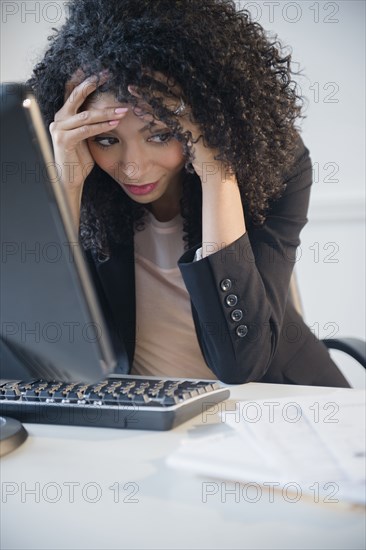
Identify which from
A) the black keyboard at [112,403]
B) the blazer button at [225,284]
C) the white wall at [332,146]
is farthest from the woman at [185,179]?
the white wall at [332,146]

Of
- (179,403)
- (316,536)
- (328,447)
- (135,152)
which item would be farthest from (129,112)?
(316,536)

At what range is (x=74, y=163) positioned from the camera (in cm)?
117

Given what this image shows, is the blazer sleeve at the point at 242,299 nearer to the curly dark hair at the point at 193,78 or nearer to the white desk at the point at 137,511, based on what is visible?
the curly dark hair at the point at 193,78

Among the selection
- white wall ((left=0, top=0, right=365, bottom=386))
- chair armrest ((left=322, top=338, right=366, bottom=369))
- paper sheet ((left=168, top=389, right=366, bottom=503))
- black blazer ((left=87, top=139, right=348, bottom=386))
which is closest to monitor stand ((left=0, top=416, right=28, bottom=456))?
paper sheet ((left=168, top=389, right=366, bottom=503))

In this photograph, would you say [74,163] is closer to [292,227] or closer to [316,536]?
[292,227]

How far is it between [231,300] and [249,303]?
0.04 metres

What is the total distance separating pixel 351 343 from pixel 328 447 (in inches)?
25.9

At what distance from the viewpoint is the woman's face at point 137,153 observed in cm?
107

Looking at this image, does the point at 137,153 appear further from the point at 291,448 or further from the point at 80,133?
the point at 291,448

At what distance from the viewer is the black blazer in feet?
3.28

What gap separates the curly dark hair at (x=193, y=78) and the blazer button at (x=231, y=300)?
0.23 meters

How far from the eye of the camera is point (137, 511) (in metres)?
0.53

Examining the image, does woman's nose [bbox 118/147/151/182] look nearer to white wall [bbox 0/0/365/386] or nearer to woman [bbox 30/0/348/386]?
woman [bbox 30/0/348/386]

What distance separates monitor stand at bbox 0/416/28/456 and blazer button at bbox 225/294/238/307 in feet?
1.21
